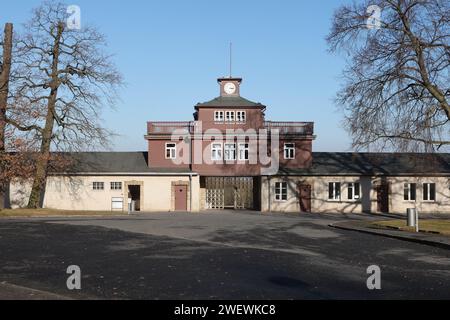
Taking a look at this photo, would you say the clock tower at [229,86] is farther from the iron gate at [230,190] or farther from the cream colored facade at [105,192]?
the cream colored facade at [105,192]

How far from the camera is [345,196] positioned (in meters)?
45.8

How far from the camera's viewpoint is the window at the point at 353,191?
150 ft

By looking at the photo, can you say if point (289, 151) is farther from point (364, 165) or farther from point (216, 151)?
point (364, 165)

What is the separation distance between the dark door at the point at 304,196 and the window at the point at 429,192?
9.45 m

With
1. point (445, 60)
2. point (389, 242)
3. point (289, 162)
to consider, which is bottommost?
point (389, 242)

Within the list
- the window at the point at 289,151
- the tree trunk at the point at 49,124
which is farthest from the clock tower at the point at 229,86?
the tree trunk at the point at 49,124

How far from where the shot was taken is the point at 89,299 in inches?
341

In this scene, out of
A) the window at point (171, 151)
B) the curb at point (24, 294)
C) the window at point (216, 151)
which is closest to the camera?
the curb at point (24, 294)

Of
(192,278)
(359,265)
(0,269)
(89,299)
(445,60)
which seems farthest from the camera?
(445,60)

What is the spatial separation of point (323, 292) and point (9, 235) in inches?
562

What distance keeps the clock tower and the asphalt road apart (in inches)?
1168

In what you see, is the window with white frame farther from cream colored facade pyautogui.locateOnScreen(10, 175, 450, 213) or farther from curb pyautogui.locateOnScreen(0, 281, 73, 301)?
curb pyautogui.locateOnScreen(0, 281, 73, 301)
